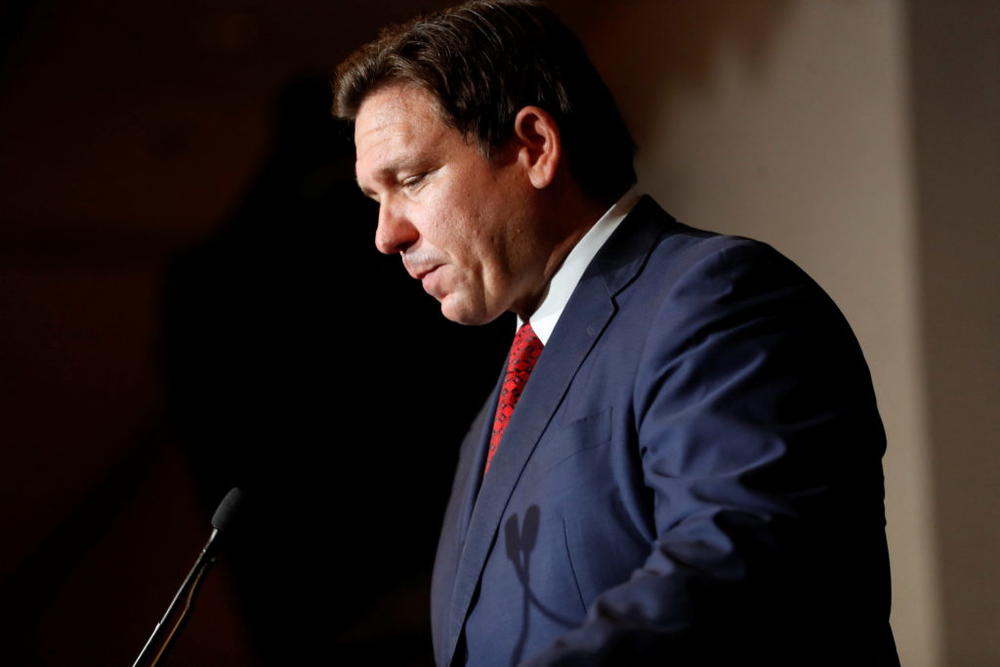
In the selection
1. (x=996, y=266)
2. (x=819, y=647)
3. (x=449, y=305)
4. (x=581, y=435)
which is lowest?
(x=996, y=266)

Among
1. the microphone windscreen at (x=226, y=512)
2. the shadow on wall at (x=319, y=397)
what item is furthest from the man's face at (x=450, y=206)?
the shadow on wall at (x=319, y=397)

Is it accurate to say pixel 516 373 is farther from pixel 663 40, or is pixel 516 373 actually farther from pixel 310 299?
pixel 663 40

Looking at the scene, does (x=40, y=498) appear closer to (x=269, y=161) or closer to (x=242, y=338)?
(x=242, y=338)

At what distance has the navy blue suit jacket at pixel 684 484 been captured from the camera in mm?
769

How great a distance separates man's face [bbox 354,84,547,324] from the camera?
1.24m

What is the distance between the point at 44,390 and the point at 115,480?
31 cm

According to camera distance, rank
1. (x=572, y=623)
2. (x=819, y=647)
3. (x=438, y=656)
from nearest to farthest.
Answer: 1. (x=819, y=647)
2. (x=572, y=623)
3. (x=438, y=656)

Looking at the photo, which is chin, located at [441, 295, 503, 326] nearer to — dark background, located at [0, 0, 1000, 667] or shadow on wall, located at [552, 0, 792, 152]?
dark background, located at [0, 0, 1000, 667]

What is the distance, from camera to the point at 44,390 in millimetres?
2268

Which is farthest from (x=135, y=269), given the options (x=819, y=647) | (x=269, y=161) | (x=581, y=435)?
(x=819, y=647)

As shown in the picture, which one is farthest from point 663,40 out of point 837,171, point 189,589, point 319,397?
point 189,589

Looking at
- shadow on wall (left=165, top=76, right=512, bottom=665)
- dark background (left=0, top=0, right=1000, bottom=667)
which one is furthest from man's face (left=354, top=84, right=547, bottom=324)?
shadow on wall (left=165, top=76, right=512, bottom=665)

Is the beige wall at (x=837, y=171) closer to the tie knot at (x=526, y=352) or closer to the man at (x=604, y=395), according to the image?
the man at (x=604, y=395)

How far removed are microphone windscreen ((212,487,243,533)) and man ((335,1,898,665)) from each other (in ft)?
0.97
